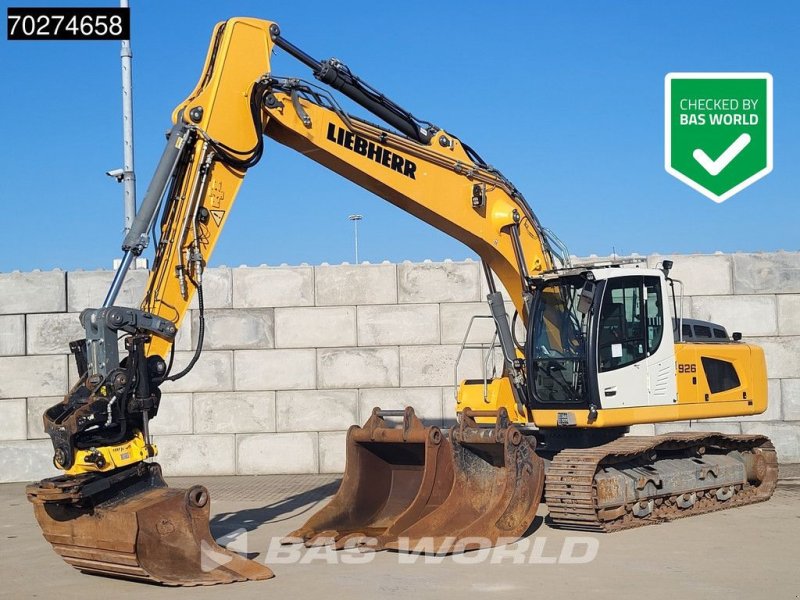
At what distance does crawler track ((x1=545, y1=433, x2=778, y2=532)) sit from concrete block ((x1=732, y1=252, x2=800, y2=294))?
3.40m

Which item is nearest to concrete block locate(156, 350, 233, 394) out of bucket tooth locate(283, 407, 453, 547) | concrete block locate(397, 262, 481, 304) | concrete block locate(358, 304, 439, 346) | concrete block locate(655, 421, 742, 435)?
concrete block locate(358, 304, 439, 346)

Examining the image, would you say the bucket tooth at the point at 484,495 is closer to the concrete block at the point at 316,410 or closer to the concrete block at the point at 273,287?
the concrete block at the point at 316,410

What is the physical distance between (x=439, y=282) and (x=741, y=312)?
4257mm

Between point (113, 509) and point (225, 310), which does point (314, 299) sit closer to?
point (225, 310)

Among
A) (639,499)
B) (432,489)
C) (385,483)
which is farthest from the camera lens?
(385,483)

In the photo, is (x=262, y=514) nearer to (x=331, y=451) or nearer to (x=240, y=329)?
(x=331, y=451)

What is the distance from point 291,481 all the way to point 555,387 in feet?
16.1

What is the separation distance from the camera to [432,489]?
30.5 feet

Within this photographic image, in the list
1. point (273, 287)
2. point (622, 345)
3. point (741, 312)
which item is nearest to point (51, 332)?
point (273, 287)

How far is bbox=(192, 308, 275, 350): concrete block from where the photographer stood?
1444cm

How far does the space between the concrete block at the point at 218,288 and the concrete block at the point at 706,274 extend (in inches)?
233

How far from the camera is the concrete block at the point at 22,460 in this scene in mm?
14281

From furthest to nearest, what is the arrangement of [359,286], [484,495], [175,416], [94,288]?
[94,288] → [359,286] → [175,416] → [484,495]

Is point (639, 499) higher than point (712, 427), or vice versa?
point (712, 427)
